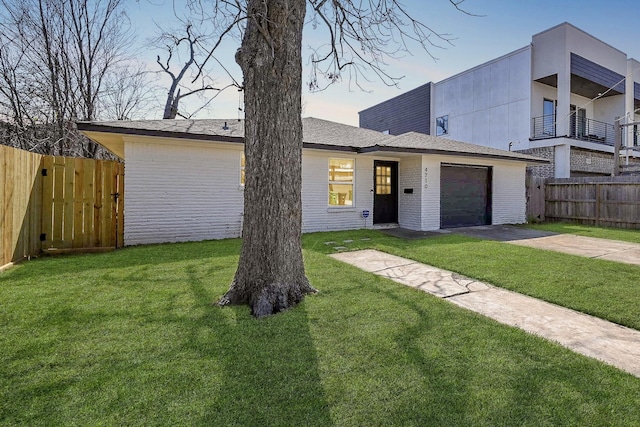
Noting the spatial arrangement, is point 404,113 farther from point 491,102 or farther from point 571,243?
point 571,243

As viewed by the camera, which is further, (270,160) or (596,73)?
(596,73)

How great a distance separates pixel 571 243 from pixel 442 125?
14.2 m

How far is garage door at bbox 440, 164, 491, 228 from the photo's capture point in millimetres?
10745

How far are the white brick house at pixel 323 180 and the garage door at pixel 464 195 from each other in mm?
34

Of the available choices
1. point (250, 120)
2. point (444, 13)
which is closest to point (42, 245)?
point (250, 120)

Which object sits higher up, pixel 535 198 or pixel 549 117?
pixel 549 117

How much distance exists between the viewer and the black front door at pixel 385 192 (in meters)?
10.6

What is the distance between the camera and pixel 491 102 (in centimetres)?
1755

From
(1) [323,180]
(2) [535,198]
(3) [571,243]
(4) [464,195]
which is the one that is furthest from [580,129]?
(1) [323,180]

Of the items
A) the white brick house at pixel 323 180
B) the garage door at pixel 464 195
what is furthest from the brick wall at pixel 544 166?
the garage door at pixel 464 195

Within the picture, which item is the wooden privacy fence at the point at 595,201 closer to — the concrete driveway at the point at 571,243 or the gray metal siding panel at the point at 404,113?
the concrete driveway at the point at 571,243

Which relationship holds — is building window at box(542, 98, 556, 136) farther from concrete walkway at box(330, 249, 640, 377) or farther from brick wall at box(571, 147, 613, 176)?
concrete walkway at box(330, 249, 640, 377)

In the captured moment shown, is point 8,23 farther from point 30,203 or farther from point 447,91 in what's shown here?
point 447,91

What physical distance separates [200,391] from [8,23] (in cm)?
1482
